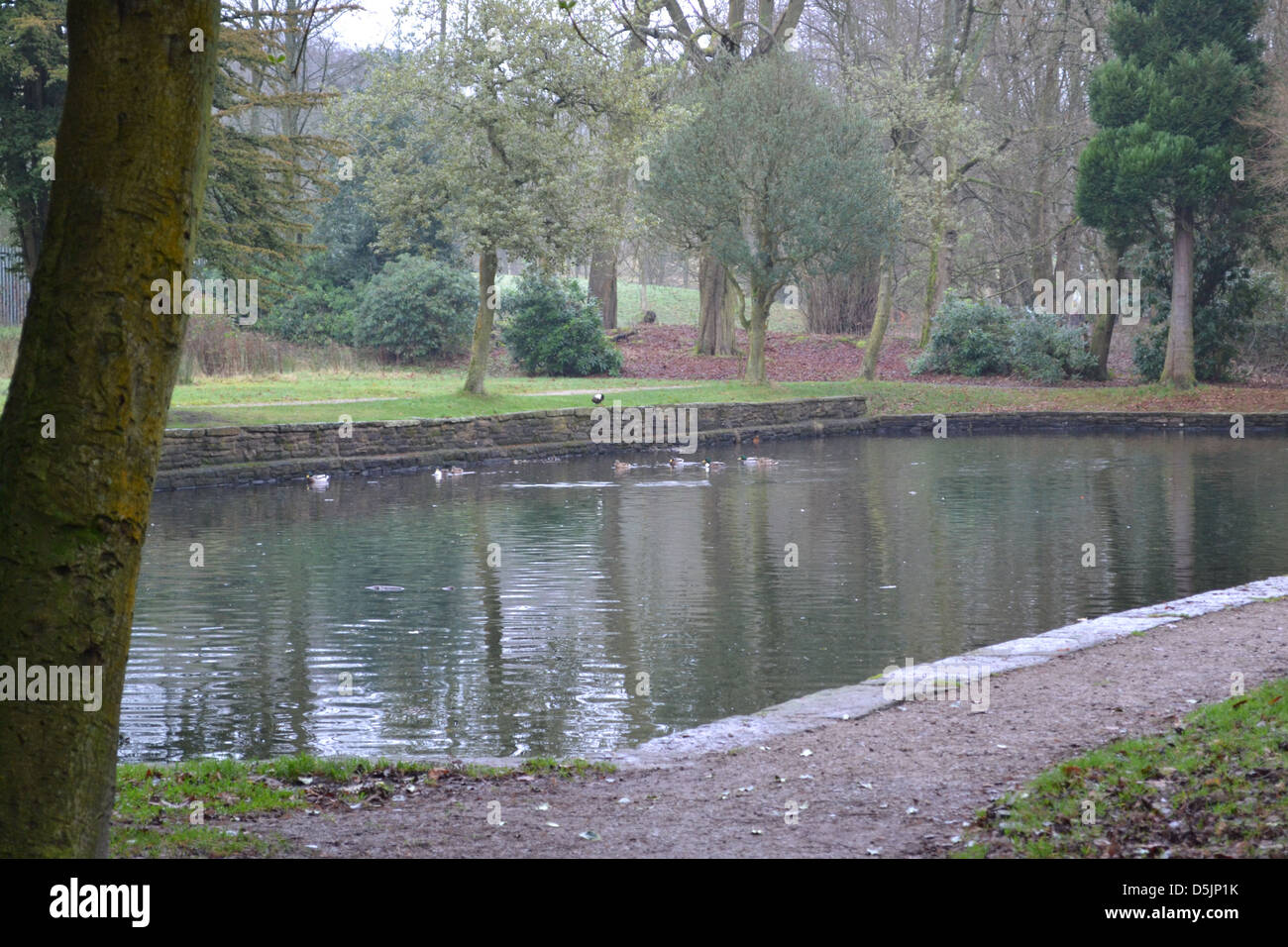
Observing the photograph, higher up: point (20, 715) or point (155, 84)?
point (155, 84)

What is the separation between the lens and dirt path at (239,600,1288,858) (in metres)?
5.48

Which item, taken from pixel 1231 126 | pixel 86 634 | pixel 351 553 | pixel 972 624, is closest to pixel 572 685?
pixel 972 624

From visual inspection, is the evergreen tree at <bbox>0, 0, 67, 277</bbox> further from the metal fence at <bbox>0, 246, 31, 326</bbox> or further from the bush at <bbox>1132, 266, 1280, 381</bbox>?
the bush at <bbox>1132, 266, 1280, 381</bbox>

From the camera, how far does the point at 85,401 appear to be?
423cm

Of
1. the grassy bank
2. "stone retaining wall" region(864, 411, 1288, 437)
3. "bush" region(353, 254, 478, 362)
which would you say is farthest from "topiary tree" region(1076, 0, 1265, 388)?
"bush" region(353, 254, 478, 362)

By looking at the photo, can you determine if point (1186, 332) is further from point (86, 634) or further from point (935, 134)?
point (86, 634)

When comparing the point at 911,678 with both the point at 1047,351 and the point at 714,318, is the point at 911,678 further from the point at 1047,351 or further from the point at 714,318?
the point at 714,318

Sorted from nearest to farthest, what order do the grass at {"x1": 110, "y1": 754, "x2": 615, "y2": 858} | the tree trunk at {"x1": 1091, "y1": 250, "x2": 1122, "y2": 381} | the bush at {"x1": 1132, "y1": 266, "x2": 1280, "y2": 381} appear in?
the grass at {"x1": 110, "y1": 754, "x2": 615, "y2": 858}, the bush at {"x1": 1132, "y1": 266, "x2": 1280, "y2": 381}, the tree trunk at {"x1": 1091, "y1": 250, "x2": 1122, "y2": 381}

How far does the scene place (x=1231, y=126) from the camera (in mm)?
31844

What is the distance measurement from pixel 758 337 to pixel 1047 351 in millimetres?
9435

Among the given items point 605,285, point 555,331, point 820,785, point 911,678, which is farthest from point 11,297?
point 820,785

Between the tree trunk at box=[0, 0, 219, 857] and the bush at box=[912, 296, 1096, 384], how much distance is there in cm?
3528

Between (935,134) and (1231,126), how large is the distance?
23.8 ft

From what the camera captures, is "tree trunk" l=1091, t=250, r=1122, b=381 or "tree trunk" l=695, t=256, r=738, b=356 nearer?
"tree trunk" l=1091, t=250, r=1122, b=381
